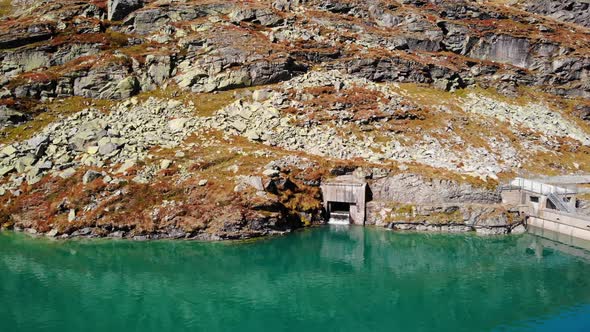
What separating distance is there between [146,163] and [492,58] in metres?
76.5

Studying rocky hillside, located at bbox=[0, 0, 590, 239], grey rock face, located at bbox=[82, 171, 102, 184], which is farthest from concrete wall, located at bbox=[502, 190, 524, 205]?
grey rock face, located at bbox=[82, 171, 102, 184]

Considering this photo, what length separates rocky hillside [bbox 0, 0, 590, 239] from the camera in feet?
157

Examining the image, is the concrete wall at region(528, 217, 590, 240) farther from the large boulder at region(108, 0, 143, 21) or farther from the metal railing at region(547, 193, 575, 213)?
the large boulder at region(108, 0, 143, 21)

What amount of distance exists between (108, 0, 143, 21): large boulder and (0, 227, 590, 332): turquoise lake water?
53412 millimetres

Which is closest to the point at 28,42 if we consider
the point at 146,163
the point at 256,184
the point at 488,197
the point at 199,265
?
the point at 146,163

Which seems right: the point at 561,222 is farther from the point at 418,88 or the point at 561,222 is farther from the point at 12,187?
the point at 12,187

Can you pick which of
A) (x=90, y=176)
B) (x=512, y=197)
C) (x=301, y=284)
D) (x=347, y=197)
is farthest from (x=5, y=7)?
(x=512, y=197)

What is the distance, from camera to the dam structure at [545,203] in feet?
162

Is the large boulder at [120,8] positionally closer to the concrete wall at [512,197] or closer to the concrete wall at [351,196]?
the concrete wall at [351,196]

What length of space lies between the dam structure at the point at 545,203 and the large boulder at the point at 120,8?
77.2 m

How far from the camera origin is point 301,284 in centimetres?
3597

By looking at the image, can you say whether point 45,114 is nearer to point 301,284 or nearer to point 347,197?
point 347,197

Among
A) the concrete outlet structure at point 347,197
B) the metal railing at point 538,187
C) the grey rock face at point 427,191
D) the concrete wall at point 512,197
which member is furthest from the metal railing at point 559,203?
the concrete outlet structure at point 347,197

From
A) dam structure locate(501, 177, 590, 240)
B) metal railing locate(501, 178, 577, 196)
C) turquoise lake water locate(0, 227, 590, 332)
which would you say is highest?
metal railing locate(501, 178, 577, 196)
